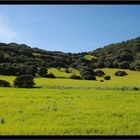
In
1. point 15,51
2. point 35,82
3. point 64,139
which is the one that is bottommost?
point 64,139

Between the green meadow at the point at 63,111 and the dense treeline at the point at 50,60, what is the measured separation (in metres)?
0.51

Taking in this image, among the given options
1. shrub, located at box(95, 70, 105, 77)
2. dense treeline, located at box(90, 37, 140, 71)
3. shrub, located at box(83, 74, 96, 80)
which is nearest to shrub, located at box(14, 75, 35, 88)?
shrub, located at box(83, 74, 96, 80)

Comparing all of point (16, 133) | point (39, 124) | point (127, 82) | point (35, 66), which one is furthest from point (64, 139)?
point (127, 82)

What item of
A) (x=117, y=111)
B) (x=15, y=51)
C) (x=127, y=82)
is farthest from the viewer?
(x=127, y=82)

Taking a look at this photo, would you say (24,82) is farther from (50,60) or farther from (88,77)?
(88,77)

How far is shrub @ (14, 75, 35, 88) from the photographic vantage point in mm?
15495

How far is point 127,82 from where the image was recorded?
2598 cm

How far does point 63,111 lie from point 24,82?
3.96 metres

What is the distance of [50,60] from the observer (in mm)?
18047

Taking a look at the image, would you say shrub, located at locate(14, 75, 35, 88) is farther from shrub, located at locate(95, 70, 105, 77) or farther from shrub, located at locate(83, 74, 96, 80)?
shrub, located at locate(95, 70, 105, 77)

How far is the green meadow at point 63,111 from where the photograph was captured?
9586 millimetres

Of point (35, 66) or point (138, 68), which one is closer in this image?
point (35, 66)

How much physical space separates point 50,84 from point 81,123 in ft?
27.2

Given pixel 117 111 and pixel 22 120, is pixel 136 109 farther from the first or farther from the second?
pixel 22 120
